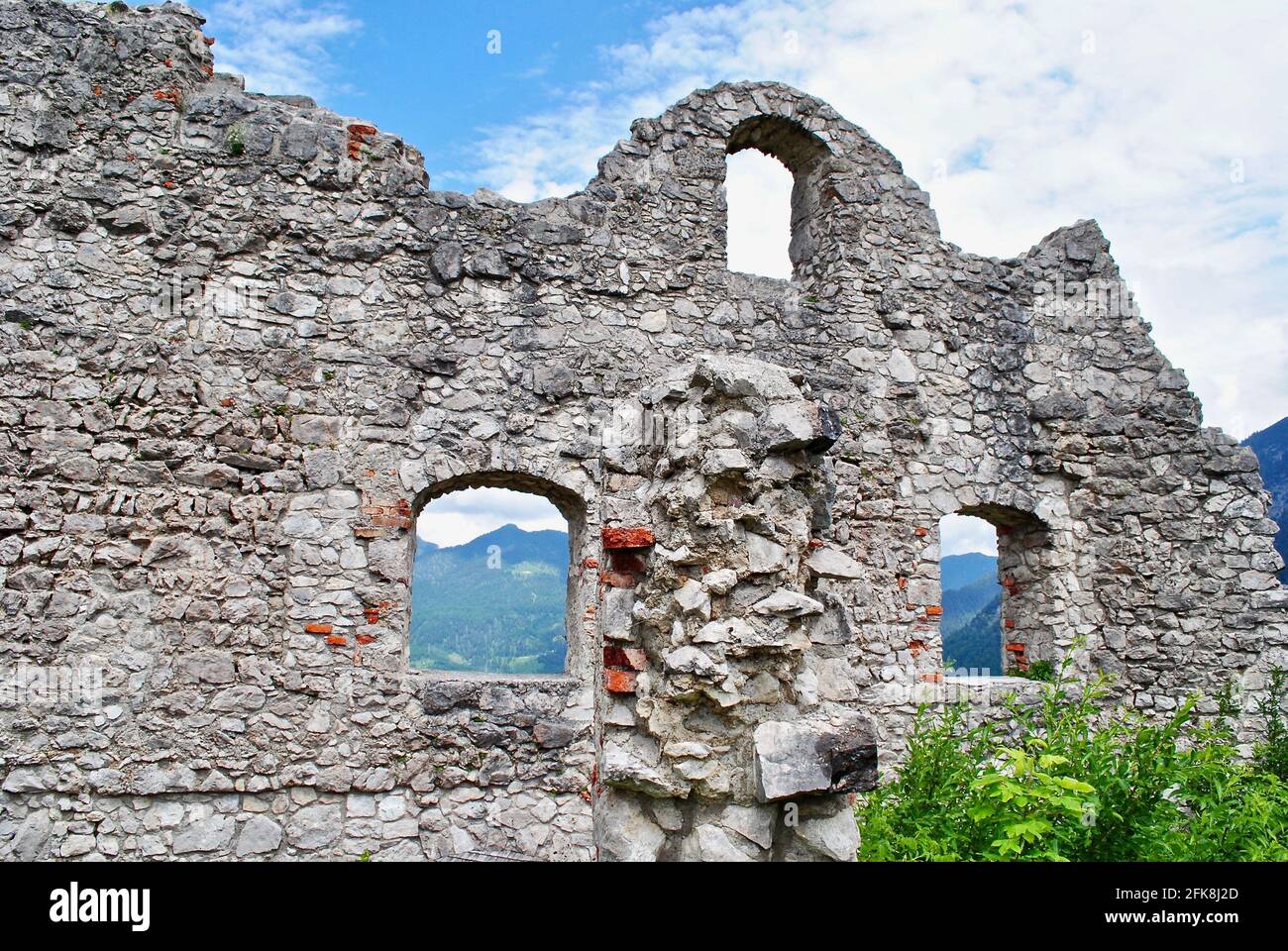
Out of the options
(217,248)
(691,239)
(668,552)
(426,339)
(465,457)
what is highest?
(691,239)

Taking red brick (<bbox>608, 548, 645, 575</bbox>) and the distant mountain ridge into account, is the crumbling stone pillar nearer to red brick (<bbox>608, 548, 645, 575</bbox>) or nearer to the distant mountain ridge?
red brick (<bbox>608, 548, 645, 575</bbox>)

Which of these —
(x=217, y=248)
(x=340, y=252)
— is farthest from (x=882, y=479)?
(x=217, y=248)

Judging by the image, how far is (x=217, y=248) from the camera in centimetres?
612

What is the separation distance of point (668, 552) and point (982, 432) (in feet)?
16.9

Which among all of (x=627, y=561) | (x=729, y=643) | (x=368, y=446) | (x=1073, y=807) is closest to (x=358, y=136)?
(x=368, y=446)

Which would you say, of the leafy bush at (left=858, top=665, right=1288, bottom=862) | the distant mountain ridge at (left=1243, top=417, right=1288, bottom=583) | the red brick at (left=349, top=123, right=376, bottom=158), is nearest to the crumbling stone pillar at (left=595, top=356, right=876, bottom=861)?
the leafy bush at (left=858, top=665, right=1288, bottom=862)

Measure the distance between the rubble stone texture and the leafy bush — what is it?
1957 mm

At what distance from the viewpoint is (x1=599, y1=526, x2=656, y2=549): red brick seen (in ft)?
11.6

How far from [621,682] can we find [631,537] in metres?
0.60

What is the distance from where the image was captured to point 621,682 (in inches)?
136

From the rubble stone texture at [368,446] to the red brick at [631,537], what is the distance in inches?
38.6

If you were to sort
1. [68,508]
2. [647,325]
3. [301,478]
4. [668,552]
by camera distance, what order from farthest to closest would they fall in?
[647,325], [301,478], [68,508], [668,552]

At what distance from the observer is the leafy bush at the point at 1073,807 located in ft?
12.1

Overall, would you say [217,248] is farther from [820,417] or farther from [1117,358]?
[1117,358]
